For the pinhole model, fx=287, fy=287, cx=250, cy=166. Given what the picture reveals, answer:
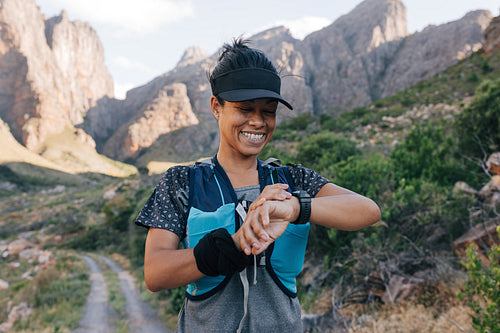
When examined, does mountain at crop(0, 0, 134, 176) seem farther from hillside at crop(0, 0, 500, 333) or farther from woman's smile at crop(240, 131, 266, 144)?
woman's smile at crop(240, 131, 266, 144)

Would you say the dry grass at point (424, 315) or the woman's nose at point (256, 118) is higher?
the woman's nose at point (256, 118)

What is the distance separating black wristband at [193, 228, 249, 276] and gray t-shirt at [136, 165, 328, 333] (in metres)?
0.26

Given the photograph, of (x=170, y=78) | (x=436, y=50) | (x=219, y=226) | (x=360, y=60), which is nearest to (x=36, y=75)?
(x=170, y=78)

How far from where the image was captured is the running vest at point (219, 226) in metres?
1.26

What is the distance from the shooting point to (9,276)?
19594 mm

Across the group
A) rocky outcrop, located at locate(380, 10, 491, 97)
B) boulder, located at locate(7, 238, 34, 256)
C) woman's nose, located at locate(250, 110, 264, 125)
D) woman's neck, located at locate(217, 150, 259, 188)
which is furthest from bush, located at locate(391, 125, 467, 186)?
rocky outcrop, located at locate(380, 10, 491, 97)

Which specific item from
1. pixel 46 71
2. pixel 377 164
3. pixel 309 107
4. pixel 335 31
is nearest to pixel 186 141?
pixel 309 107

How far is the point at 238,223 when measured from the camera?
130 cm

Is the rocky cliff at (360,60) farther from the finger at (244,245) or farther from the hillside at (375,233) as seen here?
the finger at (244,245)

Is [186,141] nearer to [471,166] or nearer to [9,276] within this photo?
[9,276]

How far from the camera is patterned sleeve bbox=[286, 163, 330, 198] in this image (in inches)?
63.7

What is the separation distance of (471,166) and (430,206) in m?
2.85

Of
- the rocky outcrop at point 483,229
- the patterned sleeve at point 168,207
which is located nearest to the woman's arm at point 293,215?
the patterned sleeve at point 168,207

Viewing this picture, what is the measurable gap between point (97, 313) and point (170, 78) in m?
109
